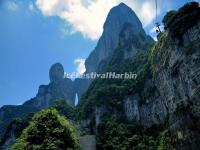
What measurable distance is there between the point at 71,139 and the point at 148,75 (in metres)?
58.3

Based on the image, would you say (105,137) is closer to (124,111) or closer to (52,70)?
(124,111)

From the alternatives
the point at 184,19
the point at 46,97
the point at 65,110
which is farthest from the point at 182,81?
the point at 46,97

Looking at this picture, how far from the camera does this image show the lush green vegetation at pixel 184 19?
150ft

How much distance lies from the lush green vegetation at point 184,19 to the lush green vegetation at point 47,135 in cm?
2926

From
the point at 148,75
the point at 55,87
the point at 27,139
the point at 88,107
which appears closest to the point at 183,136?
the point at 27,139

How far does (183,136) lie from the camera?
41.5 m

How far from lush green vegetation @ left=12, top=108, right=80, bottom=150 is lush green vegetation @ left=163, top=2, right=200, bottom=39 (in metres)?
29.3

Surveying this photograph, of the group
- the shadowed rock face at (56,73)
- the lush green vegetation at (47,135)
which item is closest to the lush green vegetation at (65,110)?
the shadowed rock face at (56,73)

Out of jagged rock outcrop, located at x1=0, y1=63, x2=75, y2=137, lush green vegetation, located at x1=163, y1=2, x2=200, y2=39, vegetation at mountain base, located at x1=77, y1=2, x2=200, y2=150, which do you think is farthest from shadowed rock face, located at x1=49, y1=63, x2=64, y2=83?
lush green vegetation, located at x1=163, y1=2, x2=200, y2=39

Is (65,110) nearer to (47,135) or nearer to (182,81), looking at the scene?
(182,81)

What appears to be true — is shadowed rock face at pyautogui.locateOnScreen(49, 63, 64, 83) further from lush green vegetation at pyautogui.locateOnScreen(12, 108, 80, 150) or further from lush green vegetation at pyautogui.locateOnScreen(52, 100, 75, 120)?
lush green vegetation at pyautogui.locateOnScreen(12, 108, 80, 150)

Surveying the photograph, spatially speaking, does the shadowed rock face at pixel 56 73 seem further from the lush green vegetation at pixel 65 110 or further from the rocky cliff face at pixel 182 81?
the rocky cliff face at pixel 182 81

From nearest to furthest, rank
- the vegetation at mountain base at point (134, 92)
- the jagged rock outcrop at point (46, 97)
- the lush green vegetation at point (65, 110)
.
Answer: the vegetation at mountain base at point (134, 92) → the lush green vegetation at point (65, 110) → the jagged rock outcrop at point (46, 97)

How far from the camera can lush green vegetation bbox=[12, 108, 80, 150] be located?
69.4 ft
